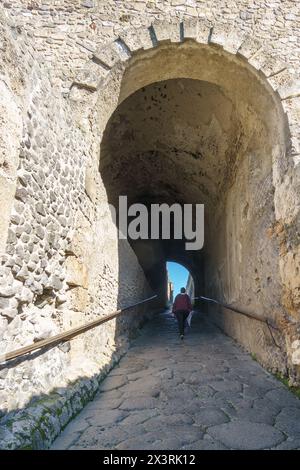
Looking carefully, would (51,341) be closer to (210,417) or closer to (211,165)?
(210,417)

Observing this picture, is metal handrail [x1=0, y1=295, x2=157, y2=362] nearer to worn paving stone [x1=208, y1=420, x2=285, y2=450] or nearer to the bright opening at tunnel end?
worn paving stone [x1=208, y1=420, x2=285, y2=450]

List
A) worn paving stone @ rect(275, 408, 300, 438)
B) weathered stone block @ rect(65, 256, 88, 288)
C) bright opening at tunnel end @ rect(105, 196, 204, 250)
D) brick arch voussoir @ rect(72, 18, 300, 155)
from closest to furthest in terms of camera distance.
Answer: worn paving stone @ rect(275, 408, 300, 438)
weathered stone block @ rect(65, 256, 88, 288)
brick arch voussoir @ rect(72, 18, 300, 155)
bright opening at tunnel end @ rect(105, 196, 204, 250)

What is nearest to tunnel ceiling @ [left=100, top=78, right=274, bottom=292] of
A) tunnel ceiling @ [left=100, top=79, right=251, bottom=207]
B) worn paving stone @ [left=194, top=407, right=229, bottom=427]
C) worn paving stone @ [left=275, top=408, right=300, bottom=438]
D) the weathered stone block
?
tunnel ceiling @ [left=100, top=79, right=251, bottom=207]

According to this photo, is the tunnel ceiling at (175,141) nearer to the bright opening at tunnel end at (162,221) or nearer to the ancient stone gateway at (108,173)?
the ancient stone gateway at (108,173)

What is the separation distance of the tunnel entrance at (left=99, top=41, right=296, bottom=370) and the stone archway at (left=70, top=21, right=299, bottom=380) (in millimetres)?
19

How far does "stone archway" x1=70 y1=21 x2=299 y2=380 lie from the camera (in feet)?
11.9

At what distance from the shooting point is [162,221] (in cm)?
1136

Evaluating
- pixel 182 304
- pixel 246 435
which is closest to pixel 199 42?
pixel 246 435

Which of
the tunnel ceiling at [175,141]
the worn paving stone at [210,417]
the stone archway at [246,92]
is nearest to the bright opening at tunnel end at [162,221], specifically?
the tunnel ceiling at [175,141]

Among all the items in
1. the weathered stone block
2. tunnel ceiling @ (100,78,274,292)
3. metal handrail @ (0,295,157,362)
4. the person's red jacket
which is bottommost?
the person's red jacket

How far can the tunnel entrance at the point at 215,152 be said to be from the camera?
13.9ft

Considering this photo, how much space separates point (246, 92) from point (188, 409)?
4.18 metres
